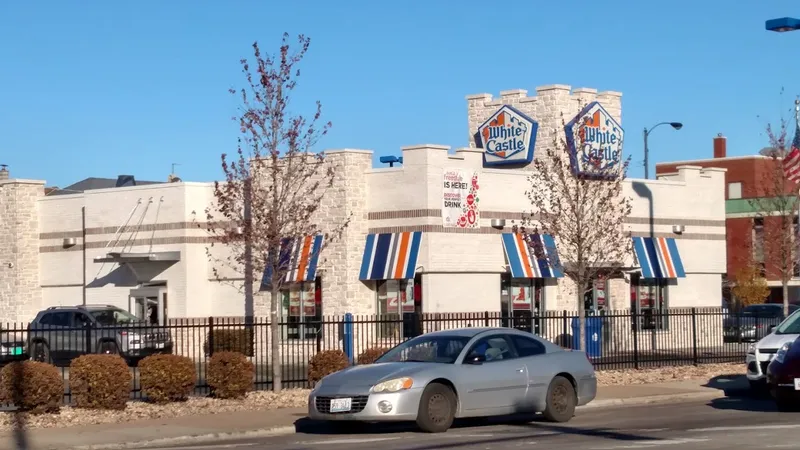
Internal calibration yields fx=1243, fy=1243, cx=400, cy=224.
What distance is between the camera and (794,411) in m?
19.6

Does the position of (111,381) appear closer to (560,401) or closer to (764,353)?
(560,401)

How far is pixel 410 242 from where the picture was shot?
35.8 m

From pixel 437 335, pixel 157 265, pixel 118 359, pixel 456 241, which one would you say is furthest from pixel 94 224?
pixel 437 335

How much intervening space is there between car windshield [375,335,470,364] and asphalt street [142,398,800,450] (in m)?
1.04

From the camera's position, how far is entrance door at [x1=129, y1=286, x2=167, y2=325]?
40125 millimetres

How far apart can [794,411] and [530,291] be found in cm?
1934

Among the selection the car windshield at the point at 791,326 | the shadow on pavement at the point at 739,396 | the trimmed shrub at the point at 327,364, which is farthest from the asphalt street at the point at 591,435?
the trimmed shrub at the point at 327,364

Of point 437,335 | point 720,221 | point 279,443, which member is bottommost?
point 279,443

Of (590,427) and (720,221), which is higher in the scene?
(720,221)

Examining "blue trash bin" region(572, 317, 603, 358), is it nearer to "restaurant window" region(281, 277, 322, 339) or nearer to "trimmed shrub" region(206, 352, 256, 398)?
"restaurant window" region(281, 277, 322, 339)

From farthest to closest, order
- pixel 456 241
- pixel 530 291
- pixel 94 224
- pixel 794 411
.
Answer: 1. pixel 94 224
2. pixel 530 291
3. pixel 456 241
4. pixel 794 411

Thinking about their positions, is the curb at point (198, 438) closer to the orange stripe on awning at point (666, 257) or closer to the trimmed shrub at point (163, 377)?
the trimmed shrub at point (163, 377)

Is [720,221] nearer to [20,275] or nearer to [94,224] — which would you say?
[94,224]

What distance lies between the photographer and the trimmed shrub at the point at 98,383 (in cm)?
1992
